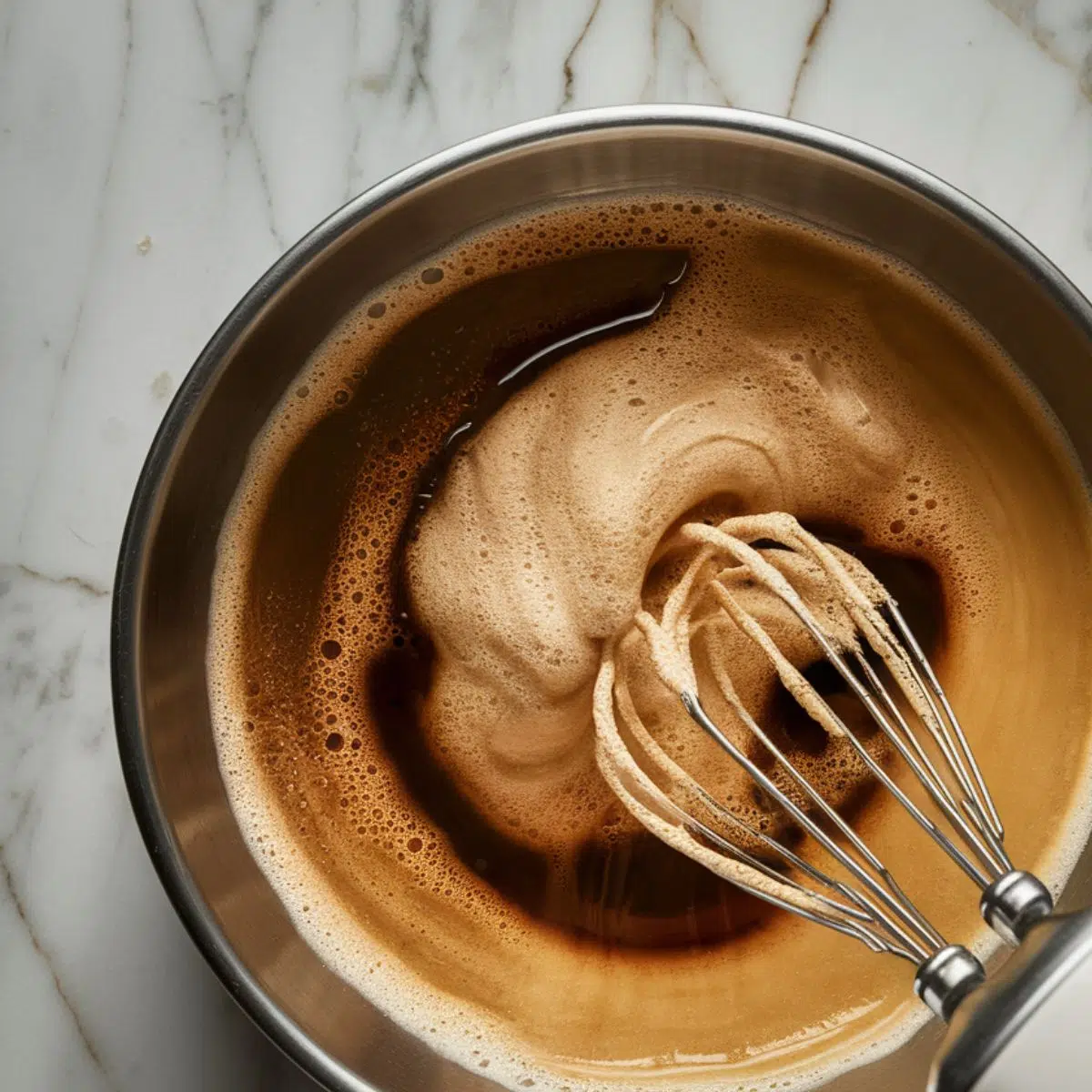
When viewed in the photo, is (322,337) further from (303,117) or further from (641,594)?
(641,594)

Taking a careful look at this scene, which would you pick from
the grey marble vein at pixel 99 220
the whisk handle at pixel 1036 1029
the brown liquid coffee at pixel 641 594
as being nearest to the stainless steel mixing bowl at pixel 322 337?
the brown liquid coffee at pixel 641 594

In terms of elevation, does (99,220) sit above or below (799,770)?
above

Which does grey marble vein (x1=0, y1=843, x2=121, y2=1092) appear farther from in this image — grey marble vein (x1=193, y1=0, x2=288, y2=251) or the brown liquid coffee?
grey marble vein (x1=193, y1=0, x2=288, y2=251)

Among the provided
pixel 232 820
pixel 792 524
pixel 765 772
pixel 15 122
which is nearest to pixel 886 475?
pixel 792 524

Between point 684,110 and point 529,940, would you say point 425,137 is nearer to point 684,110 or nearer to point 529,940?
point 684,110

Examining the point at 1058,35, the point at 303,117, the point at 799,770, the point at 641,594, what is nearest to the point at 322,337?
the point at 303,117

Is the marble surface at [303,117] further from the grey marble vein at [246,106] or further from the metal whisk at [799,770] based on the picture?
the metal whisk at [799,770]
